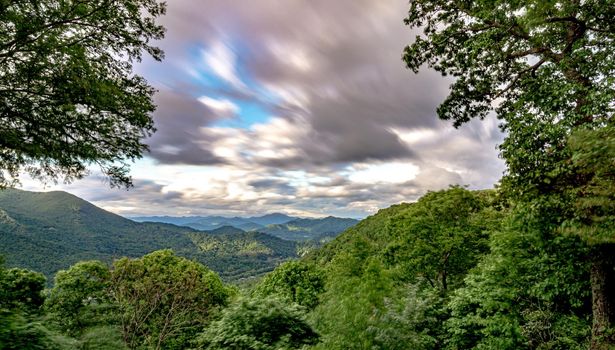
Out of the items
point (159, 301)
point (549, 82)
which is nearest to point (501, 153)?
point (549, 82)

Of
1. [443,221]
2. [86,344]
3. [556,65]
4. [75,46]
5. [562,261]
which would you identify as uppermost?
[556,65]

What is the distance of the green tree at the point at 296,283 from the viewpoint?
32.1 metres

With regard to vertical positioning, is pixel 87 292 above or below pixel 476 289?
below

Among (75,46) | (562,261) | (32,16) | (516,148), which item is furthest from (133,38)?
(562,261)

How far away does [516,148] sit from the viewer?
8812 millimetres

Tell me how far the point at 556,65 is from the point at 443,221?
595 inches

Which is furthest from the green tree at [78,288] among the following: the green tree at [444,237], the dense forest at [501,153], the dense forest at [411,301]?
the green tree at [444,237]

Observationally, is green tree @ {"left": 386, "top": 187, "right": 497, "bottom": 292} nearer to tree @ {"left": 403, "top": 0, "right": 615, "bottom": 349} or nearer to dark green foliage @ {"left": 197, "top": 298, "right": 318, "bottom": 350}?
tree @ {"left": 403, "top": 0, "right": 615, "bottom": 349}

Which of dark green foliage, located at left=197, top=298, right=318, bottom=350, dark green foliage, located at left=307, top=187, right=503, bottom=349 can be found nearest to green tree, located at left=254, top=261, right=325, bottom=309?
dark green foliage, located at left=307, top=187, right=503, bottom=349

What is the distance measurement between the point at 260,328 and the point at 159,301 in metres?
15.4

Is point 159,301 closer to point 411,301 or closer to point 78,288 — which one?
point 78,288

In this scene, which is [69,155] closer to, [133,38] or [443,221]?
[133,38]

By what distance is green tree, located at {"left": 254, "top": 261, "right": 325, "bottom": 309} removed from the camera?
32.1 m

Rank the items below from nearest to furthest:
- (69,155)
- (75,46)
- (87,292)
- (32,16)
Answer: (32,16), (75,46), (69,155), (87,292)
